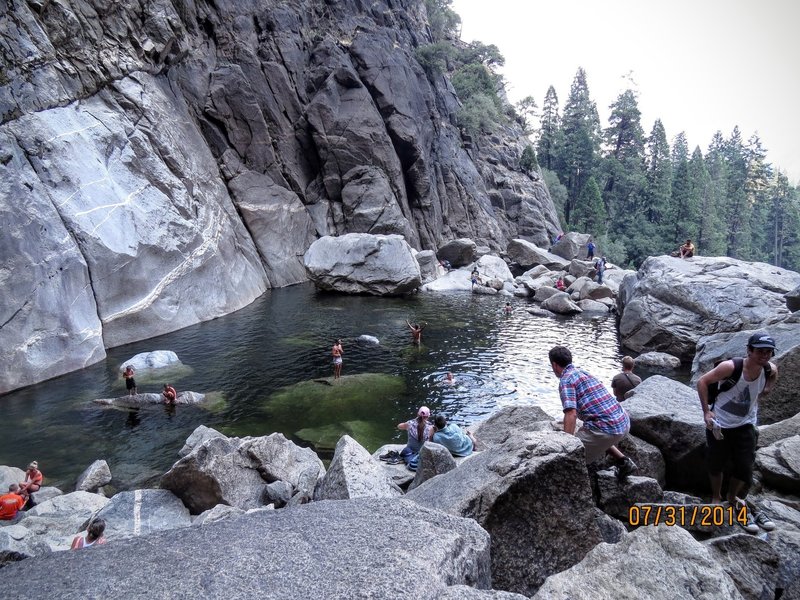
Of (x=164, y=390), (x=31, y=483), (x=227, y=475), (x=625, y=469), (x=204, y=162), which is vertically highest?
(x=204, y=162)

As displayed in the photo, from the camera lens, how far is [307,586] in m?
3.49

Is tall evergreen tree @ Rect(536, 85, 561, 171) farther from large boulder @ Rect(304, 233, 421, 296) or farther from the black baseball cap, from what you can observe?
the black baseball cap

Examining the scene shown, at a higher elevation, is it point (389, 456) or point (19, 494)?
point (389, 456)

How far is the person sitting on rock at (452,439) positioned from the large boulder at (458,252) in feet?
124

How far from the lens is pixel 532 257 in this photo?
48.5m

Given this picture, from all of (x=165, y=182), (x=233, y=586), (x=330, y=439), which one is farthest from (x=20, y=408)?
(x=233, y=586)

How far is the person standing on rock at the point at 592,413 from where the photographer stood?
18.2ft

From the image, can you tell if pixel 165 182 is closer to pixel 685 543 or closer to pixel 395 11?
pixel 685 543

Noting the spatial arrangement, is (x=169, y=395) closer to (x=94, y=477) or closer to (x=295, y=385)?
(x=295, y=385)

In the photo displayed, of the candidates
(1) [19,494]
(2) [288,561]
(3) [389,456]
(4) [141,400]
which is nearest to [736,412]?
(2) [288,561]

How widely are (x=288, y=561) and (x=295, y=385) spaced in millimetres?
14727

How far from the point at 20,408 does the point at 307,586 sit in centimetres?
1746

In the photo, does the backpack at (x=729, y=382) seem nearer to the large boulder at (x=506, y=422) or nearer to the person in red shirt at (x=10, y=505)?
the large boulder at (x=506, y=422)

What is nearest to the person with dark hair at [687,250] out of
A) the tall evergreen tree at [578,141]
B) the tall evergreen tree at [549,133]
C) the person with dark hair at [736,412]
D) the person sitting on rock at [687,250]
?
the person sitting on rock at [687,250]
